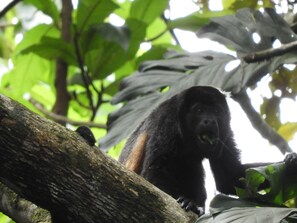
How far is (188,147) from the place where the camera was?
15.7 feet

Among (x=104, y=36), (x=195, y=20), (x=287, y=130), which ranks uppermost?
(x=195, y=20)

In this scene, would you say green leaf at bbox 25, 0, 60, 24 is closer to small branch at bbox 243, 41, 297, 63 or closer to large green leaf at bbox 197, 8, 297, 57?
large green leaf at bbox 197, 8, 297, 57

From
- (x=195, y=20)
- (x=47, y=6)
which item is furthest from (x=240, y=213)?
(x=47, y=6)

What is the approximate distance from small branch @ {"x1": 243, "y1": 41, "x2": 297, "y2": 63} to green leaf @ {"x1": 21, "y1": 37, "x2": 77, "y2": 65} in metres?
1.72

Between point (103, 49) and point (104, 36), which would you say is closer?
point (104, 36)

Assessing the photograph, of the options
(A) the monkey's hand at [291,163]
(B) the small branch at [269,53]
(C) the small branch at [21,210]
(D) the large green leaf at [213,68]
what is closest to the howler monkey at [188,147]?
(D) the large green leaf at [213,68]

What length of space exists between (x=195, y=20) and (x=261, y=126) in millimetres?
1359

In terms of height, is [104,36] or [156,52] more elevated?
[104,36]

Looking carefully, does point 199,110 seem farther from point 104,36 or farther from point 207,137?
point 104,36

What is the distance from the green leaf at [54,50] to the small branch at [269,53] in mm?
1721

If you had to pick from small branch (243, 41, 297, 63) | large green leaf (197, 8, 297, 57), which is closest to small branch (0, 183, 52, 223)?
small branch (243, 41, 297, 63)

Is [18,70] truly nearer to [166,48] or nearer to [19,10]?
[19,10]

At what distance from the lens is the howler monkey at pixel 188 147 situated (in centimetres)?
461

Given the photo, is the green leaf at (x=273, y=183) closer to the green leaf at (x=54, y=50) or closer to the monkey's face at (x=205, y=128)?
the monkey's face at (x=205, y=128)
